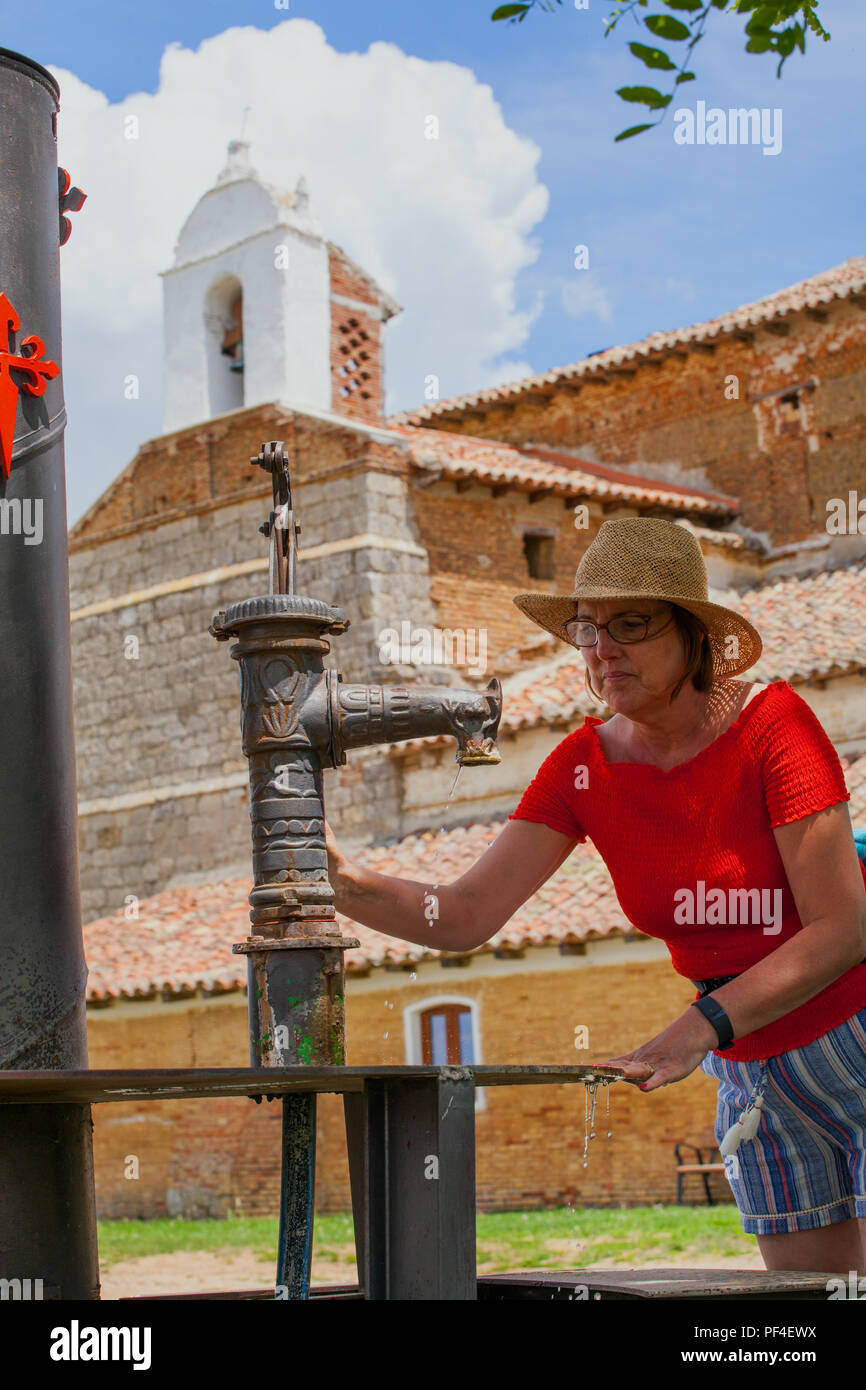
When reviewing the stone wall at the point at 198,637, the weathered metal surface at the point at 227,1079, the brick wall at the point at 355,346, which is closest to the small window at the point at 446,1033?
the stone wall at the point at 198,637

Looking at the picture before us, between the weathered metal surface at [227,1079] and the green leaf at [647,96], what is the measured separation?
9.15 feet

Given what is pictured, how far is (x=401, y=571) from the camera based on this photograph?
19094 mm

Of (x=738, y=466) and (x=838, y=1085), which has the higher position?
(x=738, y=466)

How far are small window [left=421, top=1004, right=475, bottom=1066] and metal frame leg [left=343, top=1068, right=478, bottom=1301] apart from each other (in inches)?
474

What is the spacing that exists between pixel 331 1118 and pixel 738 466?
11671mm

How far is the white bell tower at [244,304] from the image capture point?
1998 centimetres

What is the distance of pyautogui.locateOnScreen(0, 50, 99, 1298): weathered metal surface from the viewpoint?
3021 mm

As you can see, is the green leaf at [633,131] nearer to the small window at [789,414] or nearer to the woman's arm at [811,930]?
the woman's arm at [811,930]

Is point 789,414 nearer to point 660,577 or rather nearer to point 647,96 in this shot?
point 647,96

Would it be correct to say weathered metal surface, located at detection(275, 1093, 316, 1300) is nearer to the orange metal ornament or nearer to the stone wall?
the orange metal ornament

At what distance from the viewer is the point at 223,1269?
41.4 feet
